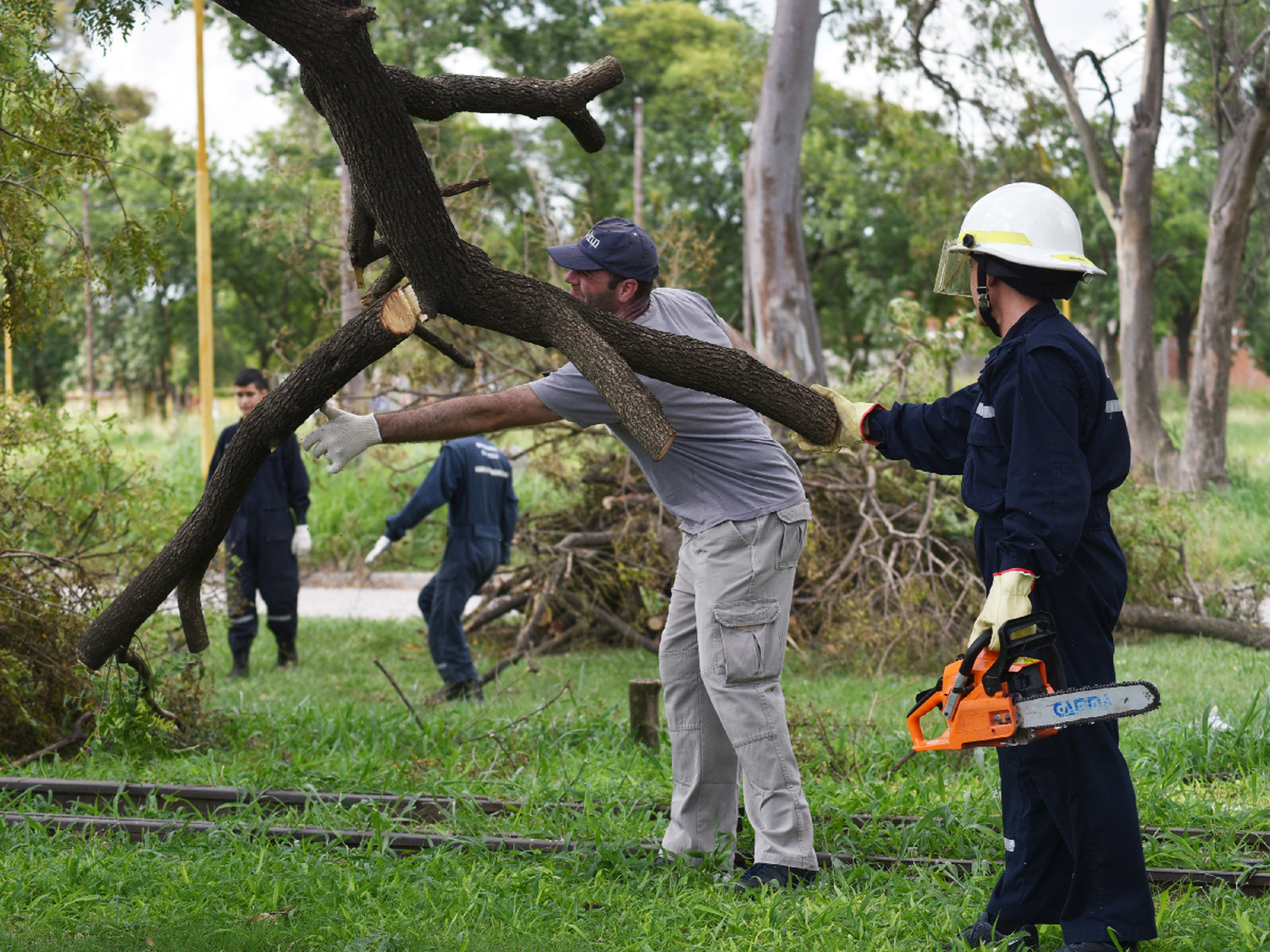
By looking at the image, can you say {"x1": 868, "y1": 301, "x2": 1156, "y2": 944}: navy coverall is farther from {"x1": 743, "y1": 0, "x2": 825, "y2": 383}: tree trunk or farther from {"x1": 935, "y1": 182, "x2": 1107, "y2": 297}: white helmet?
{"x1": 743, "y1": 0, "x2": 825, "y2": 383}: tree trunk

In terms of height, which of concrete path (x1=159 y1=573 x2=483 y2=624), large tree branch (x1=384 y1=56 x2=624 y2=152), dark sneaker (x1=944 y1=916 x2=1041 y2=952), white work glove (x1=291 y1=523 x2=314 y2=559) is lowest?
concrete path (x1=159 y1=573 x2=483 y2=624)

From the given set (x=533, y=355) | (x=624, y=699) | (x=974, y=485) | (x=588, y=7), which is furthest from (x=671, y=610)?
(x=588, y=7)

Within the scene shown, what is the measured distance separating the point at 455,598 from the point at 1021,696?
4842 millimetres

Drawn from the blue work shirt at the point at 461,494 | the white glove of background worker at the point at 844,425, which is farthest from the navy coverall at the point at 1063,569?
the blue work shirt at the point at 461,494

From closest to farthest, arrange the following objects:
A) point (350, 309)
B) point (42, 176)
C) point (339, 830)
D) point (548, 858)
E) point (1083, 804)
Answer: point (1083, 804), point (548, 858), point (339, 830), point (42, 176), point (350, 309)

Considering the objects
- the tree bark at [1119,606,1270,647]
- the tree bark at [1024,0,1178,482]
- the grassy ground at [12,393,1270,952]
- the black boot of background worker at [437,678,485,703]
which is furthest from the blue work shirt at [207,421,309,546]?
the tree bark at [1024,0,1178,482]

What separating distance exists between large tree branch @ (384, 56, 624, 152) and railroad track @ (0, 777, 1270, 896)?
2519 millimetres

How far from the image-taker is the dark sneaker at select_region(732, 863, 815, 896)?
380 cm

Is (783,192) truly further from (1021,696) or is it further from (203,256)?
(1021,696)

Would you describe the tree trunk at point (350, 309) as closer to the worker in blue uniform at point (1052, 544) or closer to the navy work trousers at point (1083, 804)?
the worker in blue uniform at point (1052, 544)

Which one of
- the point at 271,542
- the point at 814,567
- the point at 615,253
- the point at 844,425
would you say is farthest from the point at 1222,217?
the point at 615,253

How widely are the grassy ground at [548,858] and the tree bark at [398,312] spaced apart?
82 cm

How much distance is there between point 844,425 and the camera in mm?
3846

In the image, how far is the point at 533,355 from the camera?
899 cm
